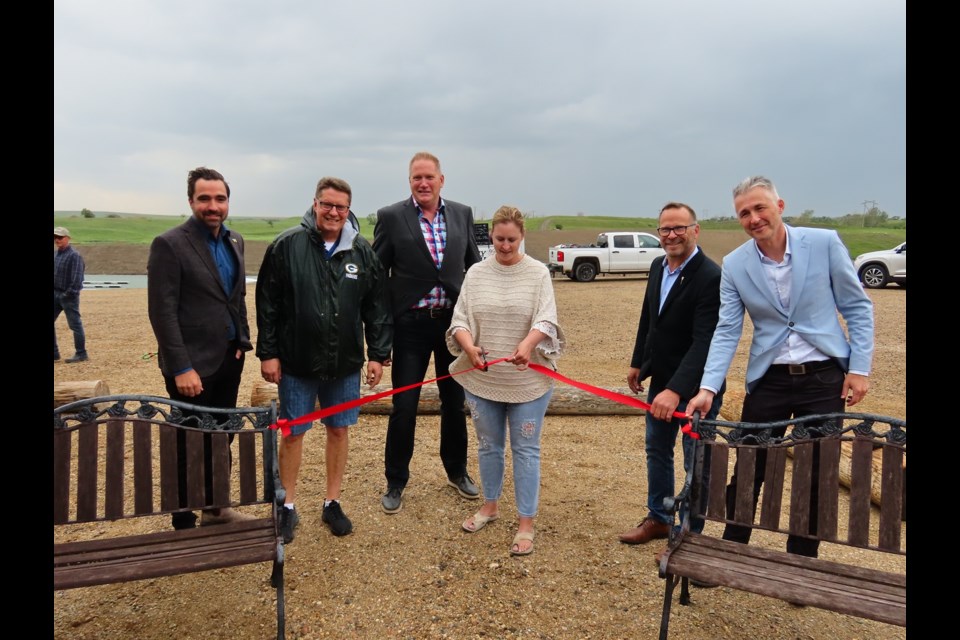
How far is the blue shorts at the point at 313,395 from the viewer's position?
348cm

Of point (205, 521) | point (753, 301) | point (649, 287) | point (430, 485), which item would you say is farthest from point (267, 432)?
point (753, 301)

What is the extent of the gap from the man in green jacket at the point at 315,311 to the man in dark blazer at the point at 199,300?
17cm

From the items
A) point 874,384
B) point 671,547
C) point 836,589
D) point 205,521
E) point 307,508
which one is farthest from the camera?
point 874,384

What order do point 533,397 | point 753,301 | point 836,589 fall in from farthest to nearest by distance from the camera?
point 533,397 < point 753,301 < point 836,589

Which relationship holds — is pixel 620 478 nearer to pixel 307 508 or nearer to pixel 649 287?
pixel 649 287

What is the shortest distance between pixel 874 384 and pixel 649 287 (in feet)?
19.1

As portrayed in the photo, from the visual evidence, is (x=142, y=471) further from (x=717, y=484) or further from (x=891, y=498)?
(x=891, y=498)

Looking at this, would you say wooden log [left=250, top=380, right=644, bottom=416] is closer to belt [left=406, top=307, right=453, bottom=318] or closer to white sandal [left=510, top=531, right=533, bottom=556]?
belt [left=406, top=307, right=453, bottom=318]

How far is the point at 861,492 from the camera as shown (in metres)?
2.58

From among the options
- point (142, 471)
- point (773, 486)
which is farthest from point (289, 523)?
point (773, 486)

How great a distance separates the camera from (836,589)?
7.85 ft

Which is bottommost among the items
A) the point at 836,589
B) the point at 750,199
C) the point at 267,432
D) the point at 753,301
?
the point at 836,589

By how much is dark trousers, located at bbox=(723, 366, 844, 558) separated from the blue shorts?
2144 mm

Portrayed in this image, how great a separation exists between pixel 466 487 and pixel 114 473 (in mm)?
2251
